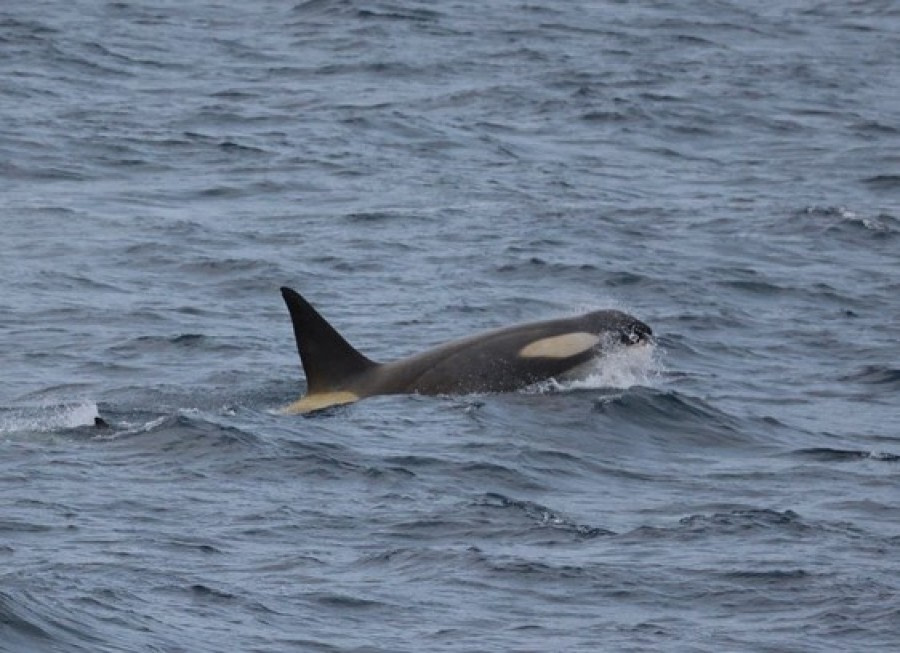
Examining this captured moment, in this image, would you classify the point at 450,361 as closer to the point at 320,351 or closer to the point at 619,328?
the point at 320,351

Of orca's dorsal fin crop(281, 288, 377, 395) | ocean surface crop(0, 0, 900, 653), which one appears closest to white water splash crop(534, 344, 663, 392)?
ocean surface crop(0, 0, 900, 653)

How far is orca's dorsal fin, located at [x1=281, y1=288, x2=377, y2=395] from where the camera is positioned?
18.4 m

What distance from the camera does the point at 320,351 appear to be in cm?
1859

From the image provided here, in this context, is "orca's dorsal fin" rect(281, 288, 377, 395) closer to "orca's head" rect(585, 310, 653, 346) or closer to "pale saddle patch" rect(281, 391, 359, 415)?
"pale saddle patch" rect(281, 391, 359, 415)

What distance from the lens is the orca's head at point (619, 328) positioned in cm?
1967

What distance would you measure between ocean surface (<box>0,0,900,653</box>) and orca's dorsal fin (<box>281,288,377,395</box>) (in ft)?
1.51

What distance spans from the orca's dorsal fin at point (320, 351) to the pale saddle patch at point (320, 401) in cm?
5

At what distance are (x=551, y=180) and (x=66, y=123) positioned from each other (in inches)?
278

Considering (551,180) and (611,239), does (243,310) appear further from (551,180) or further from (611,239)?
(551,180)

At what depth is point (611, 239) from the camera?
2805 cm

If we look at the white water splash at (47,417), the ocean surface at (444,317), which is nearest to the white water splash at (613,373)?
the ocean surface at (444,317)

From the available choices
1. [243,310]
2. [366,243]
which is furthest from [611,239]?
[243,310]

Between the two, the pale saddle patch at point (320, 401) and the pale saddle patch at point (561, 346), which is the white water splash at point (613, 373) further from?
the pale saddle patch at point (320, 401)

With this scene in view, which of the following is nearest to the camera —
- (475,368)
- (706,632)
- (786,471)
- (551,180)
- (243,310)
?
(706,632)
